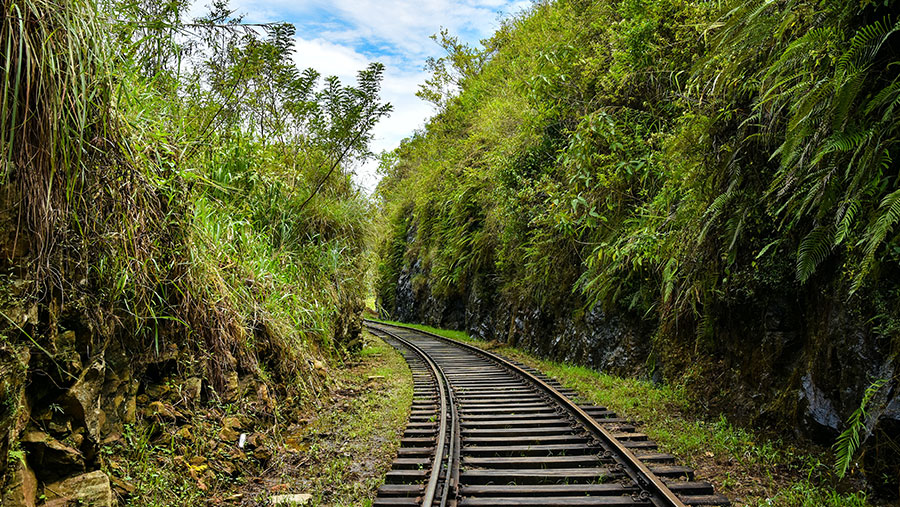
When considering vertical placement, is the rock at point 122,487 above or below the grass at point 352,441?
above

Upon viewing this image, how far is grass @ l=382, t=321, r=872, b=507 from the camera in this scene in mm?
4168

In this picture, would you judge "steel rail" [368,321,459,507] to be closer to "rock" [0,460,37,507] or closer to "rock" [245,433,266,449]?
"rock" [245,433,266,449]

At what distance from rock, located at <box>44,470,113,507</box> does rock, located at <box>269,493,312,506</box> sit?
50.7 inches

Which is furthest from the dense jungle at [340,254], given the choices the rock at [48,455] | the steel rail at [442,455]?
the steel rail at [442,455]

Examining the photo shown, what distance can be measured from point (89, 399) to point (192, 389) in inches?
49.9

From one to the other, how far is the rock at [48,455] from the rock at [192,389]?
4.58 feet

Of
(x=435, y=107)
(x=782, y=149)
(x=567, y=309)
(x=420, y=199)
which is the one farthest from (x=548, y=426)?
(x=435, y=107)

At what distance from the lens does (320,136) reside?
380 inches

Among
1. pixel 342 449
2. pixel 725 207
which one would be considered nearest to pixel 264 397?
pixel 342 449

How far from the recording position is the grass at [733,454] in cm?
417

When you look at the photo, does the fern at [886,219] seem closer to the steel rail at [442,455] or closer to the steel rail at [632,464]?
the steel rail at [632,464]

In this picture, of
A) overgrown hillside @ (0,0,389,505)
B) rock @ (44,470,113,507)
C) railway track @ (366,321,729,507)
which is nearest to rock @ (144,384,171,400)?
overgrown hillside @ (0,0,389,505)

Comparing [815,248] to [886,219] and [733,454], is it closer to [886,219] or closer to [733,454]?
[886,219]

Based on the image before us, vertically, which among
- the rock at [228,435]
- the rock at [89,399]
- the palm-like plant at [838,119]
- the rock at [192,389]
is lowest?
the rock at [228,435]
